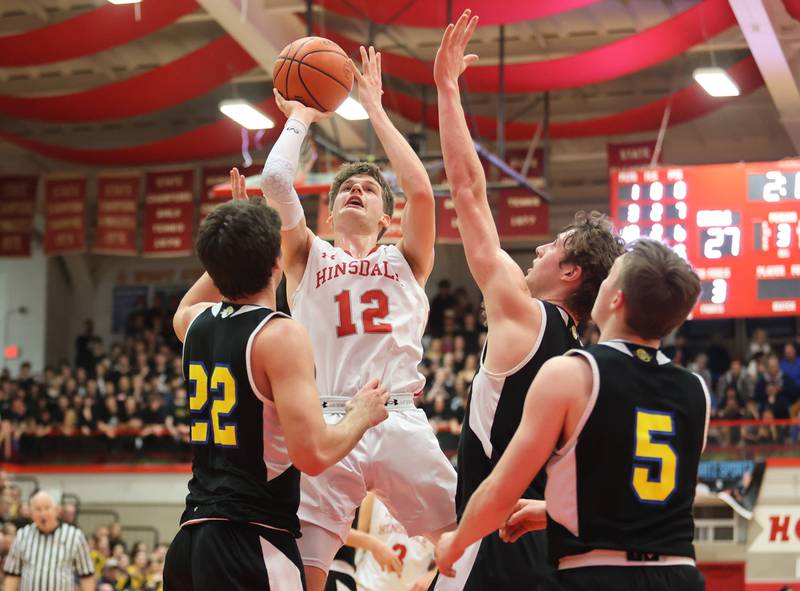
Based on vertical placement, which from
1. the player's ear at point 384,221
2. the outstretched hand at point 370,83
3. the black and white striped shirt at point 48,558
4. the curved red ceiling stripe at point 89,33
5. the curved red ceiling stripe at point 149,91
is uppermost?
the curved red ceiling stripe at point 89,33

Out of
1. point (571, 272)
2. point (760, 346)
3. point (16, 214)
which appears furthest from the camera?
point (16, 214)

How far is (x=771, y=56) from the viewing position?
45.3ft

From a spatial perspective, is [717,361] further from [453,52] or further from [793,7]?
[453,52]

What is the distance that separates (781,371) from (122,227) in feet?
34.8

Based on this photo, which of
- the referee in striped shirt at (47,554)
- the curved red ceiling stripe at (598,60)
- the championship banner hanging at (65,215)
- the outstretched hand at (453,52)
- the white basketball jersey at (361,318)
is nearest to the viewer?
the outstretched hand at (453,52)

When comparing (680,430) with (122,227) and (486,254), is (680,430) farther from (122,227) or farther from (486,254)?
(122,227)

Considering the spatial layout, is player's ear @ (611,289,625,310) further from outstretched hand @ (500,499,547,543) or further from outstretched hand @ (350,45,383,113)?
outstretched hand @ (350,45,383,113)

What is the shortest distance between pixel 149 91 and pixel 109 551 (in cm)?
655

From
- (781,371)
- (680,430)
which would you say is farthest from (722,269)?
(680,430)

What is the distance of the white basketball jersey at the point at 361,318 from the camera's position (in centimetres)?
455

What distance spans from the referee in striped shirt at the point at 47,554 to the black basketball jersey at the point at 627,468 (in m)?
7.74

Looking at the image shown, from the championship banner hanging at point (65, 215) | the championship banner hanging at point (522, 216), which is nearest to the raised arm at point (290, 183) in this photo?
the championship banner hanging at point (522, 216)

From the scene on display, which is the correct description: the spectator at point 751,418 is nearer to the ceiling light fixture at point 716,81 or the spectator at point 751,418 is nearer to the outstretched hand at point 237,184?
the ceiling light fixture at point 716,81

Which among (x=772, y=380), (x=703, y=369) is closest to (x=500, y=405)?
(x=772, y=380)
